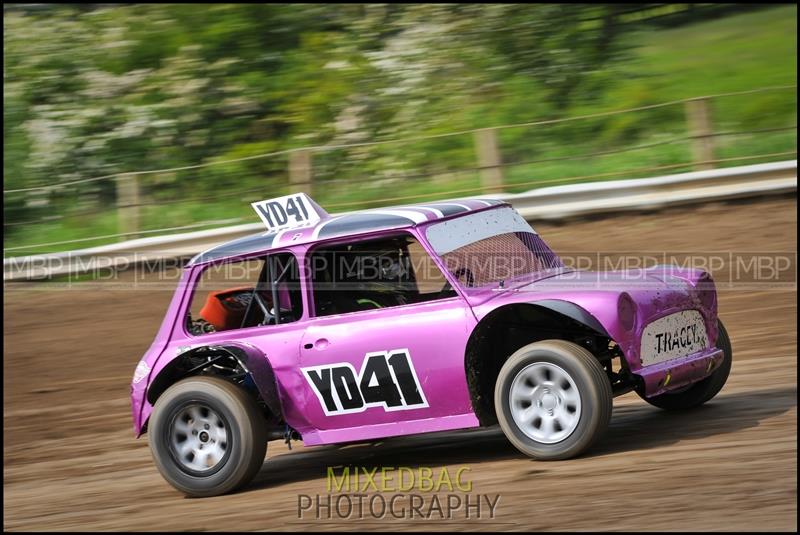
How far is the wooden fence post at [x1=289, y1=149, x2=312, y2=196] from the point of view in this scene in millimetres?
15188

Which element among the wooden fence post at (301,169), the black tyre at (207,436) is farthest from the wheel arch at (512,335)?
the wooden fence post at (301,169)

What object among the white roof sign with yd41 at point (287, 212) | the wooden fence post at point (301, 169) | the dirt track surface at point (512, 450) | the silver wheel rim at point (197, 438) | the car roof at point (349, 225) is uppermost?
the wooden fence post at point (301, 169)

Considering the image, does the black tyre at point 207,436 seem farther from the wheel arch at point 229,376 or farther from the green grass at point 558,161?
the green grass at point 558,161

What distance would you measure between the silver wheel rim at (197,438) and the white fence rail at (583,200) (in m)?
7.20

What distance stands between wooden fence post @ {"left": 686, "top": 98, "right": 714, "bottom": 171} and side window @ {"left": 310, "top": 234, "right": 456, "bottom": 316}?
7463 mm

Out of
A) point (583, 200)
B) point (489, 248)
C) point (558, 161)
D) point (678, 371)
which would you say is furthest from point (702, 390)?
point (558, 161)

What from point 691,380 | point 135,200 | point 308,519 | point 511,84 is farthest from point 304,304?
point 511,84

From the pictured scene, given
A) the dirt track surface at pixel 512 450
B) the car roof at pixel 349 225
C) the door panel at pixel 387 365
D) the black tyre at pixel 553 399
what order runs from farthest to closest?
the car roof at pixel 349 225 < the door panel at pixel 387 365 < the black tyre at pixel 553 399 < the dirt track surface at pixel 512 450

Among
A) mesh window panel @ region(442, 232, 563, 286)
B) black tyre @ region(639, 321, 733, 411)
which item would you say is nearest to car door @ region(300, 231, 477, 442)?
mesh window panel @ region(442, 232, 563, 286)

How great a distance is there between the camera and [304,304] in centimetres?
688

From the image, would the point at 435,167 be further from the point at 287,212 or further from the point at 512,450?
the point at 512,450

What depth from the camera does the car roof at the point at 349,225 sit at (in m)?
6.77

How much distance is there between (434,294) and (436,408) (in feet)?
2.85

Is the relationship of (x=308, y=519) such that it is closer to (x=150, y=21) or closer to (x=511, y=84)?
(x=511, y=84)
